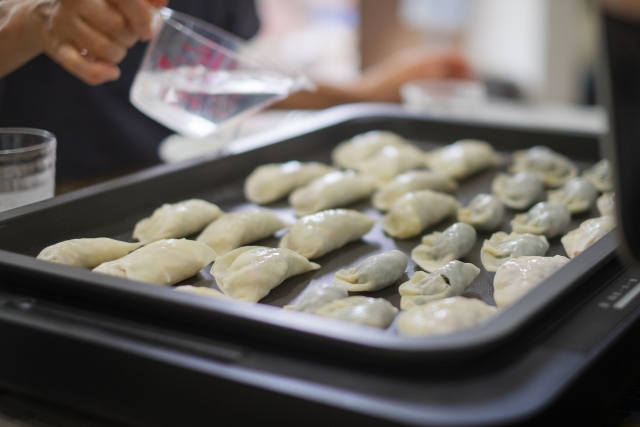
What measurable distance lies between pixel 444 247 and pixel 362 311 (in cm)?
37

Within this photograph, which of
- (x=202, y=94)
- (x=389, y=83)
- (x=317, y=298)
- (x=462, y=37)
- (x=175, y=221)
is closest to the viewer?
(x=317, y=298)

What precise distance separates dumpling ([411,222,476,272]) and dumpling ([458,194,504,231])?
92 millimetres

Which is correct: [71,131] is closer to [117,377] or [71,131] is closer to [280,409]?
[117,377]

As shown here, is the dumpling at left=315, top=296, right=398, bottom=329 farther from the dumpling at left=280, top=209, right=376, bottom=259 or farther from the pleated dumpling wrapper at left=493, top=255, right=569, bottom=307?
the dumpling at left=280, top=209, right=376, bottom=259

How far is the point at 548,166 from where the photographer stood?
5.60 ft

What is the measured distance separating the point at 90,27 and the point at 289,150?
71cm

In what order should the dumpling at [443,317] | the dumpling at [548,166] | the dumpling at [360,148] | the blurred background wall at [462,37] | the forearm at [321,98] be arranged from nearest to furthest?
the dumpling at [443,317] → the dumpling at [548,166] → the dumpling at [360,148] → the forearm at [321,98] → the blurred background wall at [462,37]

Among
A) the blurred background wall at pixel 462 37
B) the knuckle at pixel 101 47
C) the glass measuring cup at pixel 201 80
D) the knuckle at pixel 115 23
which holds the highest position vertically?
the knuckle at pixel 115 23

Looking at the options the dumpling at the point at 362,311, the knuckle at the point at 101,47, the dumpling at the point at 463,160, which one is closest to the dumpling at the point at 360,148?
the dumpling at the point at 463,160

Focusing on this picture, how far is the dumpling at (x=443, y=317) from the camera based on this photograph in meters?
0.85

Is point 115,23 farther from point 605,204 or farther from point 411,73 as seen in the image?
point 411,73

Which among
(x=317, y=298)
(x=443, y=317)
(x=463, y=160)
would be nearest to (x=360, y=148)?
(x=463, y=160)

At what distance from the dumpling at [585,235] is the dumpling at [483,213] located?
0.49 ft

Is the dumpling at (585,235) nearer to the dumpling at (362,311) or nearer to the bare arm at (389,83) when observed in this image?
the dumpling at (362,311)
